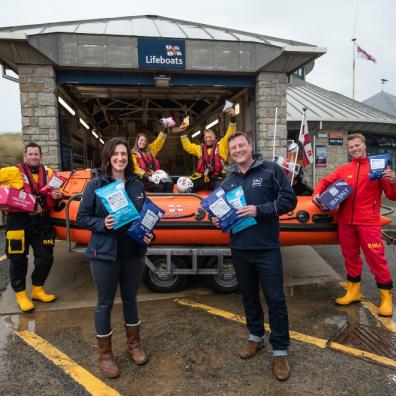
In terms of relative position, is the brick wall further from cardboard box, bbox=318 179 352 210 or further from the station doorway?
cardboard box, bbox=318 179 352 210

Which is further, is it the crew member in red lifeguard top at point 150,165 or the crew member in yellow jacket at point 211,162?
the crew member in yellow jacket at point 211,162

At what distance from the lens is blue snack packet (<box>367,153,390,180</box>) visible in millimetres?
3467

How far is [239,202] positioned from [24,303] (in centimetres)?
280

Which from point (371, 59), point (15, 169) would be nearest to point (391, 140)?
point (371, 59)

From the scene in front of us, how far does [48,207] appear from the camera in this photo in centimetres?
404

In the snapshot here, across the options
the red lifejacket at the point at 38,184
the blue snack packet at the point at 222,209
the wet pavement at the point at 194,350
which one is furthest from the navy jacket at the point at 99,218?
the red lifejacket at the point at 38,184

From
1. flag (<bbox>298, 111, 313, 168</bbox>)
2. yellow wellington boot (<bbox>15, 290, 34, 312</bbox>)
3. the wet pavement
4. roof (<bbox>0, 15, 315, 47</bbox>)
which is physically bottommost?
the wet pavement

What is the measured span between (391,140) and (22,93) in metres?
15.1

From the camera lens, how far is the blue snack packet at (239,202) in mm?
2541

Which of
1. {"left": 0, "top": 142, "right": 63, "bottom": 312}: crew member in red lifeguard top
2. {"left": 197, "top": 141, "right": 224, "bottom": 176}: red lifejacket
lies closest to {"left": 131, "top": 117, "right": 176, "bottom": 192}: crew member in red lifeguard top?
{"left": 197, "top": 141, "right": 224, "bottom": 176}: red lifejacket

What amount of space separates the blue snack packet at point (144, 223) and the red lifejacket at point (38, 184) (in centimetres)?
190

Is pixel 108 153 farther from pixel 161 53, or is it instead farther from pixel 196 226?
pixel 161 53

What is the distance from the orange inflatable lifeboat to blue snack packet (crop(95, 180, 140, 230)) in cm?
167

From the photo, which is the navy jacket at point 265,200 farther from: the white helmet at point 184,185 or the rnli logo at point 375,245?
the white helmet at point 184,185
